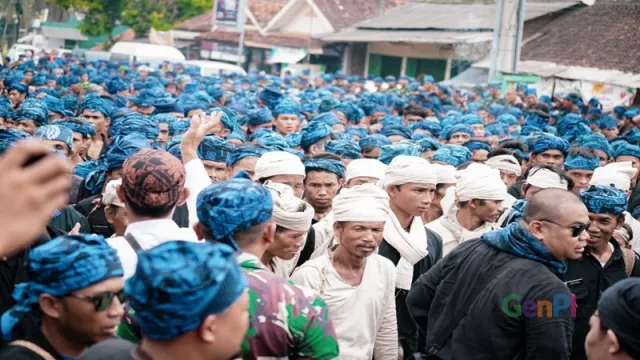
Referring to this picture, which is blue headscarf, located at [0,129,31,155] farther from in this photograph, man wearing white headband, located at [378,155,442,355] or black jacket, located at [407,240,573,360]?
black jacket, located at [407,240,573,360]

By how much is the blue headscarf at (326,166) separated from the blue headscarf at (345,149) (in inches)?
65.7

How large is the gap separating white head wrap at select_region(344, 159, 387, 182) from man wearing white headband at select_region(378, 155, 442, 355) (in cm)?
52

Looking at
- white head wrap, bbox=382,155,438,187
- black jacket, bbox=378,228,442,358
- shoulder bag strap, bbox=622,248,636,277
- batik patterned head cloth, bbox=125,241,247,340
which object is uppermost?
batik patterned head cloth, bbox=125,241,247,340

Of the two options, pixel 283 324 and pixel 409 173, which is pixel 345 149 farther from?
pixel 283 324

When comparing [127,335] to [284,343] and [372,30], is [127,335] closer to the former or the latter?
[284,343]

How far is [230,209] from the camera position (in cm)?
339

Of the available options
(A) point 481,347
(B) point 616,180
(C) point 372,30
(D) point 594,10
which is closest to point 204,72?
(C) point 372,30

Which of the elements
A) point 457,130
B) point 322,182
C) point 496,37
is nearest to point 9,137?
point 322,182

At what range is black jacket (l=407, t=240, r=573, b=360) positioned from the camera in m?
4.11

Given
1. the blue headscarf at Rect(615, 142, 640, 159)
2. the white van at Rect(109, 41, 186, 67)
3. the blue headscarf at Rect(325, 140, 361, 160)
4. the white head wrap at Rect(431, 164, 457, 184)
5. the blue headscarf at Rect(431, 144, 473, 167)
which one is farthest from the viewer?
the white van at Rect(109, 41, 186, 67)

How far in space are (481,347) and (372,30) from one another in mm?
36579

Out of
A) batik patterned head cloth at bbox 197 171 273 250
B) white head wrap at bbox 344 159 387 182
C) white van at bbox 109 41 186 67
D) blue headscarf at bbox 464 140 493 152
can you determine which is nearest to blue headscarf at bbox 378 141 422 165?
white head wrap at bbox 344 159 387 182

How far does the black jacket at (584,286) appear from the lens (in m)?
5.41

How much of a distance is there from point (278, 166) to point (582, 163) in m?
3.89
